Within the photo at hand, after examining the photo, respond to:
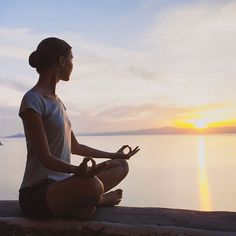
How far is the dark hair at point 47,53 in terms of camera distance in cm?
382

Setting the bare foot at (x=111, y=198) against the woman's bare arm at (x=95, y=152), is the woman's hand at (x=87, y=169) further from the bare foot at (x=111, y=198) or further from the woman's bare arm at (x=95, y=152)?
the bare foot at (x=111, y=198)

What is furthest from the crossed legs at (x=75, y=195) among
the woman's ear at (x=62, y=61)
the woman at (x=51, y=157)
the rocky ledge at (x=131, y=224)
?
the woman's ear at (x=62, y=61)

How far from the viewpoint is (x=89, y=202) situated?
12.0 feet

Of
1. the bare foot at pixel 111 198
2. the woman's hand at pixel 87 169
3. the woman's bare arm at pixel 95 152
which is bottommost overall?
the bare foot at pixel 111 198

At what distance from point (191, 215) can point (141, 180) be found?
232 ft

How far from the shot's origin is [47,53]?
12.6 ft

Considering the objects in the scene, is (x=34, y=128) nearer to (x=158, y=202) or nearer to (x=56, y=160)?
(x=56, y=160)

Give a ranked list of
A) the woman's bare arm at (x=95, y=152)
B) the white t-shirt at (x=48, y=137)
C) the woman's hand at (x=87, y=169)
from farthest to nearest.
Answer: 1. the woman's bare arm at (x=95, y=152)
2. the white t-shirt at (x=48, y=137)
3. the woman's hand at (x=87, y=169)

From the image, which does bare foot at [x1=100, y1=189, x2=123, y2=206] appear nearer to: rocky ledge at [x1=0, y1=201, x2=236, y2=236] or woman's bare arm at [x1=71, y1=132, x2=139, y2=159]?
rocky ledge at [x1=0, y1=201, x2=236, y2=236]

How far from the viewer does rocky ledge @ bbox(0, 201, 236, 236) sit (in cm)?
347

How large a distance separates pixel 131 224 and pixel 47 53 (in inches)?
64.6

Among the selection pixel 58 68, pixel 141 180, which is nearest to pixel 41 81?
pixel 58 68

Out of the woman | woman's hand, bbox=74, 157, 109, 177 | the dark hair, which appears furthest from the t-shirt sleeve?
woman's hand, bbox=74, 157, 109, 177

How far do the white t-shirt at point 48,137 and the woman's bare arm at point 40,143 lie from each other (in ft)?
0.27
